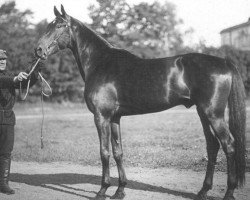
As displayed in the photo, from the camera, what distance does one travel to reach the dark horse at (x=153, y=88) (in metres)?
5.03

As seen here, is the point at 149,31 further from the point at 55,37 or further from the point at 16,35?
the point at 55,37

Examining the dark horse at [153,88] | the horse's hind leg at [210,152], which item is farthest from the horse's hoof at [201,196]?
the horse's hind leg at [210,152]

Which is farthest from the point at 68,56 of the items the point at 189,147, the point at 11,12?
the point at 189,147

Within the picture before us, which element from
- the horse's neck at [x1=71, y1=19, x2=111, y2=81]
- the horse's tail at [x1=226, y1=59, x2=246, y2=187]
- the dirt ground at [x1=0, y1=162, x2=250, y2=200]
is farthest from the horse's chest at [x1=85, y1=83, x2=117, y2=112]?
the horse's tail at [x1=226, y1=59, x2=246, y2=187]

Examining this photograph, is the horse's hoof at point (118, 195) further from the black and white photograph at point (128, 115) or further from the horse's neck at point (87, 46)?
Answer: the horse's neck at point (87, 46)

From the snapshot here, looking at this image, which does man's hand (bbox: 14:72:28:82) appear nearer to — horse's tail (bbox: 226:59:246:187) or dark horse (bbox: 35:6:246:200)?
dark horse (bbox: 35:6:246:200)

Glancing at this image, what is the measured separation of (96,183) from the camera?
6.54m

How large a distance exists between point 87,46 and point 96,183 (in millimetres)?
2453

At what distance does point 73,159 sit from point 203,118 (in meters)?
4.49

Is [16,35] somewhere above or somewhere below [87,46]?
above

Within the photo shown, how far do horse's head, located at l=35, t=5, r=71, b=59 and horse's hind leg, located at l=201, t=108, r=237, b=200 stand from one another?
265 centimetres

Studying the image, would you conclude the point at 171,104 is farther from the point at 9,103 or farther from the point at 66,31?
the point at 9,103

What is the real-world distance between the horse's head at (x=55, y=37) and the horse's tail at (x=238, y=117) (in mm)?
2723

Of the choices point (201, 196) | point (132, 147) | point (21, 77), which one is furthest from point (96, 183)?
point (132, 147)
